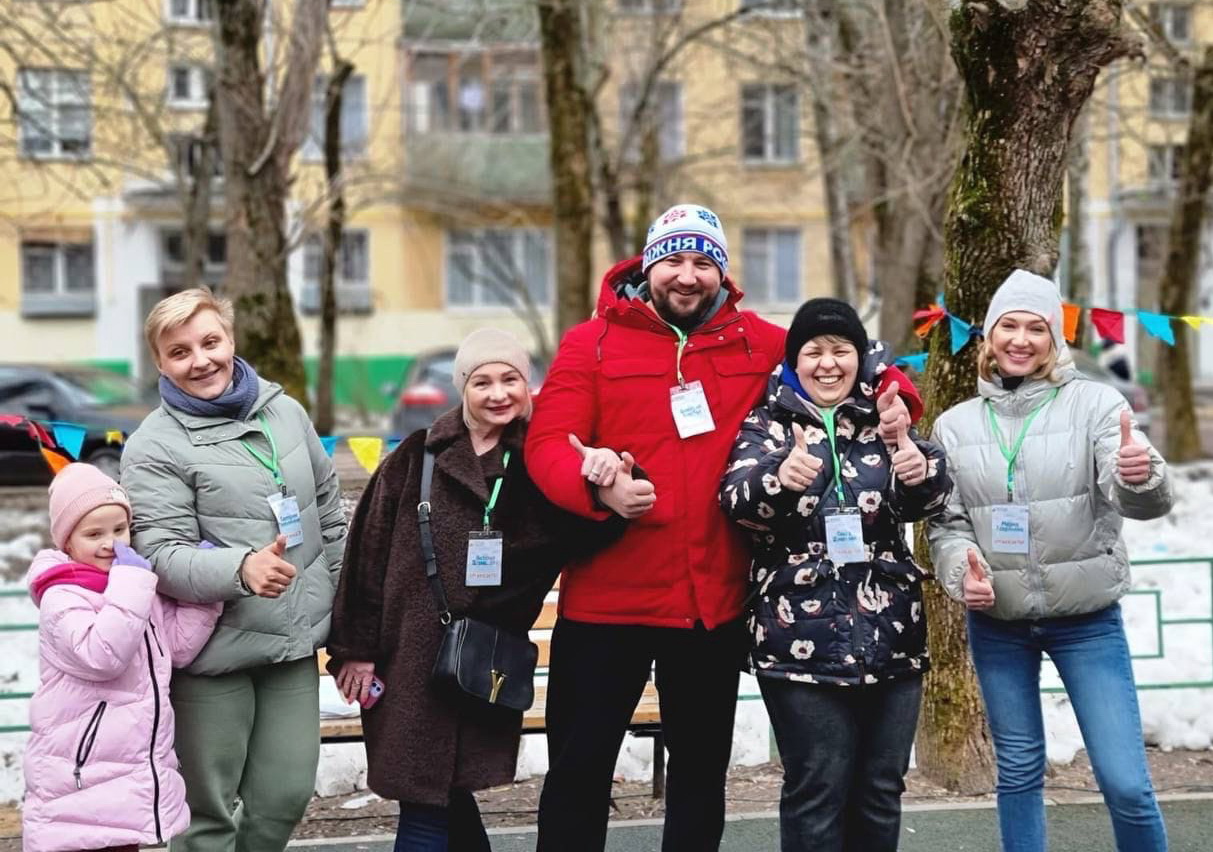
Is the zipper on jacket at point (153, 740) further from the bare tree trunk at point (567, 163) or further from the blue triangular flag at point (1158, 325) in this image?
the bare tree trunk at point (567, 163)

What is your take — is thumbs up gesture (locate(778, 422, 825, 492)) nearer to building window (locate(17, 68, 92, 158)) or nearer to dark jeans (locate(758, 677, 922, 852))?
dark jeans (locate(758, 677, 922, 852))

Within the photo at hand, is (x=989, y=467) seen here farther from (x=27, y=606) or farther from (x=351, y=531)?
(x=27, y=606)

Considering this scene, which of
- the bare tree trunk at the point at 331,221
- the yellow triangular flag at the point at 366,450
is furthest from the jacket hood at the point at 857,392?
the bare tree trunk at the point at 331,221

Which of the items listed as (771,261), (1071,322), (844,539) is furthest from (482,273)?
(844,539)

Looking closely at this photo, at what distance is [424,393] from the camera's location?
2002cm

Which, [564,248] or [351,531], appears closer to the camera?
[351,531]

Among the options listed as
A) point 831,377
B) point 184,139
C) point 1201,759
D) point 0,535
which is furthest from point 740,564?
point 184,139

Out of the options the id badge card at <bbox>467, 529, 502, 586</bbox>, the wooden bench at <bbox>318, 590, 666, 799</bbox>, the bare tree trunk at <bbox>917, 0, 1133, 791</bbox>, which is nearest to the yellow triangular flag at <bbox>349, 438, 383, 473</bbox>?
the wooden bench at <bbox>318, 590, 666, 799</bbox>

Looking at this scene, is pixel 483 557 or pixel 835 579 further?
pixel 483 557

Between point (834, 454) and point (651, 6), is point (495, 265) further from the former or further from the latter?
point (834, 454)

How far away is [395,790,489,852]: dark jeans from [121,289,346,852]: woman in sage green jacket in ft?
0.97

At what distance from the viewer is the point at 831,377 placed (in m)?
3.75

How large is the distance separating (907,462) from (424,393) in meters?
16.7

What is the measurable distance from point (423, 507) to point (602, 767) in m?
0.87
